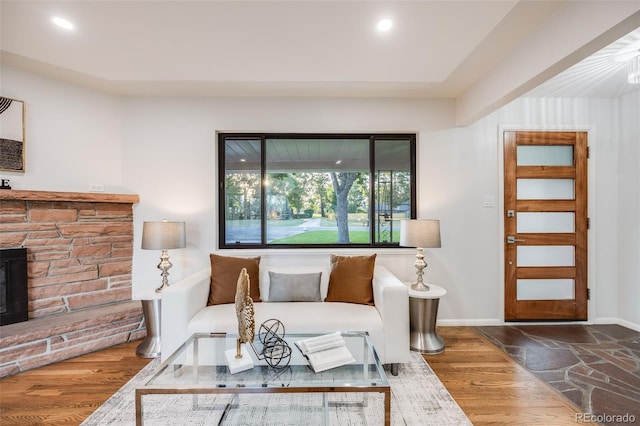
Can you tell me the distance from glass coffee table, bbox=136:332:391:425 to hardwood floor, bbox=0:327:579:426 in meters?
0.59

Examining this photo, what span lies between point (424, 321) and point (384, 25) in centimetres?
241

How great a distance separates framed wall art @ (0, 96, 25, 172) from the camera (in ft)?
8.02

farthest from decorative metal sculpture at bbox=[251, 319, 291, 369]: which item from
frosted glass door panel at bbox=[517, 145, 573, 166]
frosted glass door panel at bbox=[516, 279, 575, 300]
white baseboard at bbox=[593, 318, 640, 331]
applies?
white baseboard at bbox=[593, 318, 640, 331]

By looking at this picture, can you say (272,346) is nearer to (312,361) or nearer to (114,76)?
(312,361)

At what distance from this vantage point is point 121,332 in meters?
2.71

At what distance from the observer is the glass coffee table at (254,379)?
137 centimetres

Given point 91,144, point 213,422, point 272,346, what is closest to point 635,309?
point 272,346

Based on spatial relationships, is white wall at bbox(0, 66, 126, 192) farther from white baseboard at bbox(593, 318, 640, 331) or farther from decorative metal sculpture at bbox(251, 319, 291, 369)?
white baseboard at bbox(593, 318, 640, 331)

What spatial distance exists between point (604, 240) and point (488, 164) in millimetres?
1560

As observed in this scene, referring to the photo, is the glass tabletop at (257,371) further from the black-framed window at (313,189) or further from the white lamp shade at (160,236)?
the black-framed window at (313,189)

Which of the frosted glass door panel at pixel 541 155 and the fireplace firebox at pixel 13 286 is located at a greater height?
the frosted glass door panel at pixel 541 155

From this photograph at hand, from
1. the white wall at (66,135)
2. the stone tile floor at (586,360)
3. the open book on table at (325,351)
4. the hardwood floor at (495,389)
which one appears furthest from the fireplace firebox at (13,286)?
the stone tile floor at (586,360)

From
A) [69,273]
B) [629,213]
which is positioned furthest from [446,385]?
[69,273]

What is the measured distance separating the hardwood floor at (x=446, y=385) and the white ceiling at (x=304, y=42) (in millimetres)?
2214
